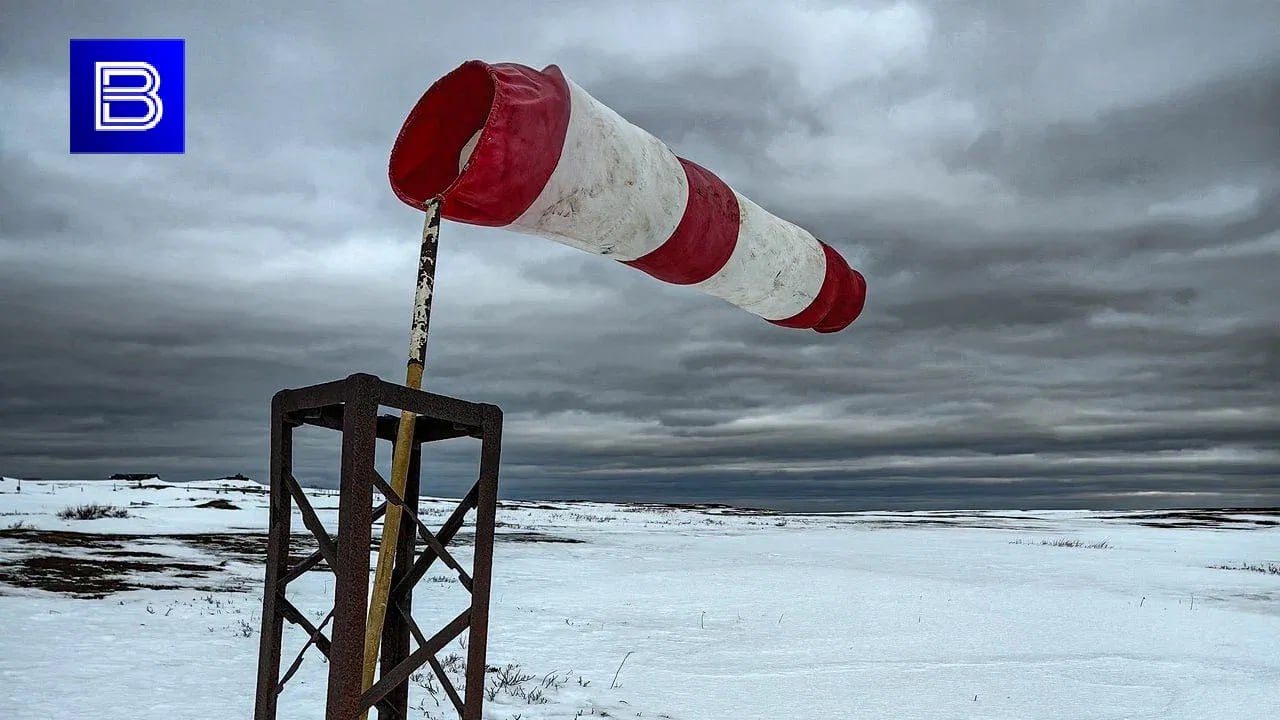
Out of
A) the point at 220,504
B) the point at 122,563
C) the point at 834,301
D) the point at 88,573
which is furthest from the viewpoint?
the point at 220,504

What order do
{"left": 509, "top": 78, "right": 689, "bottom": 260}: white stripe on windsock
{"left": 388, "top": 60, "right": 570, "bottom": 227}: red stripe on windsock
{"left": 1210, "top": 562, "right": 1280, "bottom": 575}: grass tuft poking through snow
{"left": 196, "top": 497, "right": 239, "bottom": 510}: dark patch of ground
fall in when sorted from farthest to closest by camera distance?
{"left": 196, "top": 497, "right": 239, "bottom": 510}: dark patch of ground, {"left": 1210, "top": 562, "right": 1280, "bottom": 575}: grass tuft poking through snow, {"left": 509, "top": 78, "right": 689, "bottom": 260}: white stripe on windsock, {"left": 388, "top": 60, "right": 570, "bottom": 227}: red stripe on windsock

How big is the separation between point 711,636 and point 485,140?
26.9 feet

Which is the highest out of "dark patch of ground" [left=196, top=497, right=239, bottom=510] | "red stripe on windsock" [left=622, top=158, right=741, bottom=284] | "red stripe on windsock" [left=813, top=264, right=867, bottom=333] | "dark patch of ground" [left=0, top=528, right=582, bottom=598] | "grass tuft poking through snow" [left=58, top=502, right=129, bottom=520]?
"red stripe on windsock" [left=622, top=158, right=741, bottom=284]

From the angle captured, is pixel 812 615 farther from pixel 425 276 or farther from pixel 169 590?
pixel 425 276

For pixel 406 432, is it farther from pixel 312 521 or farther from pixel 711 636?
pixel 711 636

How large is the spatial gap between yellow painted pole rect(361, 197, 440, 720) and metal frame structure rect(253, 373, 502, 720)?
0.26 feet

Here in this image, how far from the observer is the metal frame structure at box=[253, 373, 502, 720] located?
288cm

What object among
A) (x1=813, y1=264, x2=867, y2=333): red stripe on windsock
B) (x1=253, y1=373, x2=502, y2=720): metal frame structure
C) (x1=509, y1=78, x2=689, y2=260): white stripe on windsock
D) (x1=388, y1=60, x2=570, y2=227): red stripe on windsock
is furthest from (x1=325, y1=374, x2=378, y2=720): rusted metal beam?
(x1=813, y1=264, x2=867, y2=333): red stripe on windsock

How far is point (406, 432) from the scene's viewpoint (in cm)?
319

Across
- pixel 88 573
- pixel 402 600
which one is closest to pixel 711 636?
pixel 402 600

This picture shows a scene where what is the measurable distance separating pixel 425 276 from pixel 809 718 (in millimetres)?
5239

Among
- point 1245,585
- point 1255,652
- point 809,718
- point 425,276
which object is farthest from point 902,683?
point 1245,585

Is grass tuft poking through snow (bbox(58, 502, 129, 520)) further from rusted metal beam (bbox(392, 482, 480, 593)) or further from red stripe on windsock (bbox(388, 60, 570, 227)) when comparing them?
red stripe on windsock (bbox(388, 60, 570, 227))

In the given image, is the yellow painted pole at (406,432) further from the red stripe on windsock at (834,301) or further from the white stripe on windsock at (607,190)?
the red stripe on windsock at (834,301)
